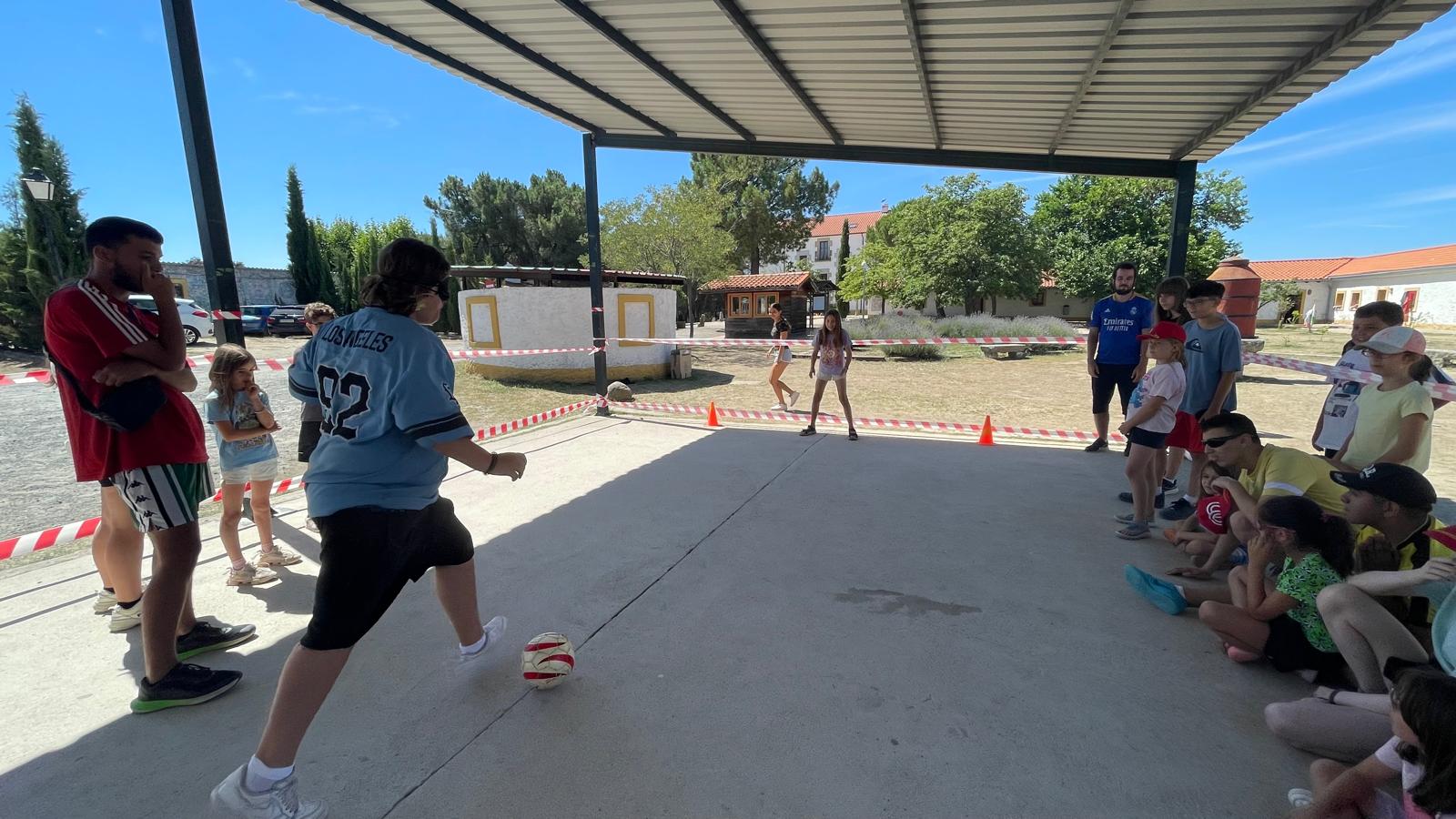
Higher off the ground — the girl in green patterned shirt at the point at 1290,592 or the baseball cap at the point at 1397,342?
the baseball cap at the point at 1397,342

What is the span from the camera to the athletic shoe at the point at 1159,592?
121 inches

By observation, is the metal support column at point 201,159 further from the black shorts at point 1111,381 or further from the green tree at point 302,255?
the green tree at point 302,255

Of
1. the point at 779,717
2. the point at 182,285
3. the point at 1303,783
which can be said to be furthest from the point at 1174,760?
the point at 182,285

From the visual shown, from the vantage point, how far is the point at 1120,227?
3403 centimetres

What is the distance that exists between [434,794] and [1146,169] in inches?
331

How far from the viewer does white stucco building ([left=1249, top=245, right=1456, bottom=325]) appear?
37.8 meters

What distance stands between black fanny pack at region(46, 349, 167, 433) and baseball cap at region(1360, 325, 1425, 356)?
5664 mm

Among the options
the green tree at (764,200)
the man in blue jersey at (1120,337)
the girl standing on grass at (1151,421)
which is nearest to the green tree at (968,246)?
the green tree at (764,200)

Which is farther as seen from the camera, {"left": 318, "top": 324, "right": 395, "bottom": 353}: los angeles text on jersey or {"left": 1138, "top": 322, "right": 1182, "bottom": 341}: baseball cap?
{"left": 1138, "top": 322, "right": 1182, "bottom": 341}: baseball cap

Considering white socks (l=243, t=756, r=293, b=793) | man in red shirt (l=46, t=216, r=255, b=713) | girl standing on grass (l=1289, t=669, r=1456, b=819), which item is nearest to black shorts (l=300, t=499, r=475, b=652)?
white socks (l=243, t=756, r=293, b=793)

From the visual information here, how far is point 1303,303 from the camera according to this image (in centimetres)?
4697

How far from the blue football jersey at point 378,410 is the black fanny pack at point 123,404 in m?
0.92

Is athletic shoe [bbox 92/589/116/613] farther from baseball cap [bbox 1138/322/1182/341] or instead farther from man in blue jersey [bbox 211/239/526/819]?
baseball cap [bbox 1138/322/1182/341]

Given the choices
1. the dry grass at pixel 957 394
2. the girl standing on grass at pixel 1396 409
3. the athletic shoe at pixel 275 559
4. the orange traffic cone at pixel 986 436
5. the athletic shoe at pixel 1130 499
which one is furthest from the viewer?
the dry grass at pixel 957 394
